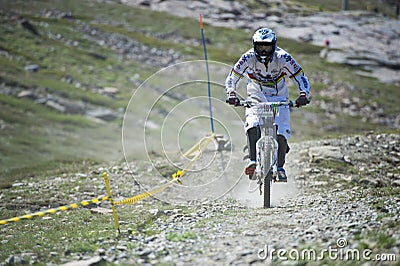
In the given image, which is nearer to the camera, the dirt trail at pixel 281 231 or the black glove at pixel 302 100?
the dirt trail at pixel 281 231

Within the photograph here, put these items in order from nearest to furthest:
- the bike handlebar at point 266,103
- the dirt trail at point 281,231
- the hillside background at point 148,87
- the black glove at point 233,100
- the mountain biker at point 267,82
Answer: the dirt trail at point 281,231
the bike handlebar at point 266,103
the mountain biker at point 267,82
the black glove at point 233,100
the hillside background at point 148,87

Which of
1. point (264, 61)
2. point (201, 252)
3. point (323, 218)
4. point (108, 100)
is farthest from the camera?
point (108, 100)

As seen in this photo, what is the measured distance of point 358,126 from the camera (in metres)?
50.3

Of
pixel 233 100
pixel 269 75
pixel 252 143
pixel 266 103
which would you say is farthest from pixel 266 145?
pixel 269 75

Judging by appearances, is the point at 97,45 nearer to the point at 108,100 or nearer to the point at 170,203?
the point at 108,100

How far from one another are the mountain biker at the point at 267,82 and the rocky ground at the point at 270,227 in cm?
159

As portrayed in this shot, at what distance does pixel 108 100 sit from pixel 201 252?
40.9 m

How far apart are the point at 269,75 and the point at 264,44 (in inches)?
36.3

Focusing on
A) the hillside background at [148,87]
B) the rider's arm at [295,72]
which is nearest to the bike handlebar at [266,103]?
the rider's arm at [295,72]

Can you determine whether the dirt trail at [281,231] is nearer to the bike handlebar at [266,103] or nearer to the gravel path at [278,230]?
the gravel path at [278,230]

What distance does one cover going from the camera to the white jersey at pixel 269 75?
1198cm

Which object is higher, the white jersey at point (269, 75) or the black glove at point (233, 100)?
the white jersey at point (269, 75)

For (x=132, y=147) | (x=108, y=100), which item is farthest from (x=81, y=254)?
(x=108, y=100)

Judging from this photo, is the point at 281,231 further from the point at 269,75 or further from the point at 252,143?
the point at 269,75
